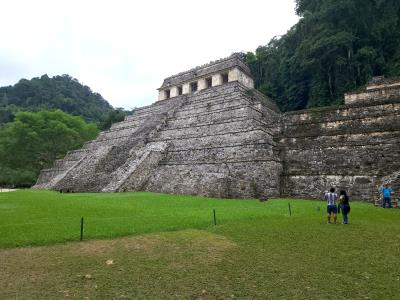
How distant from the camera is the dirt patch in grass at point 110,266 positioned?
4250mm

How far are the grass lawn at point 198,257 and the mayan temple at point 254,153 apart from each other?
491cm

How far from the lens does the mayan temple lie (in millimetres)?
14312

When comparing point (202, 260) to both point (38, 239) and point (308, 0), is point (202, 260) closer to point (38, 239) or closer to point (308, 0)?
point (38, 239)

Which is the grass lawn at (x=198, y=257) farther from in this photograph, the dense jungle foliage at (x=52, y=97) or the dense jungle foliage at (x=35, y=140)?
the dense jungle foliage at (x=52, y=97)

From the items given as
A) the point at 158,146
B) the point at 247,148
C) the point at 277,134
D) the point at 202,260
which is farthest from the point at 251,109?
the point at 202,260

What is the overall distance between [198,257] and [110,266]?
161 centimetres

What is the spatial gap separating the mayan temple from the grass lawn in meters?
4.91

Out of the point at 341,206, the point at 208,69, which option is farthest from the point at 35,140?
the point at 341,206

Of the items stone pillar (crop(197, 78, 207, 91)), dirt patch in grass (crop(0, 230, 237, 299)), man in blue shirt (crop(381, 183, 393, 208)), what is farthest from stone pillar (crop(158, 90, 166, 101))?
dirt patch in grass (crop(0, 230, 237, 299))

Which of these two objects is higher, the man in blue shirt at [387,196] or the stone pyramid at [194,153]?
the stone pyramid at [194,153]

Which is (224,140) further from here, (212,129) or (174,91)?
(174,91)

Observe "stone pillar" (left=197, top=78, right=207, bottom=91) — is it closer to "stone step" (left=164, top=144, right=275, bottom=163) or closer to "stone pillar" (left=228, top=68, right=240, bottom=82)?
"stone pillar" (left=228, top=68, right=240, bottom=82)

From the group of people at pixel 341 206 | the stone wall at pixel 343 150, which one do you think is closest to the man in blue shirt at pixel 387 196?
the stone wall at pixel 343 150

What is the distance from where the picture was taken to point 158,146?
21.2 metres
